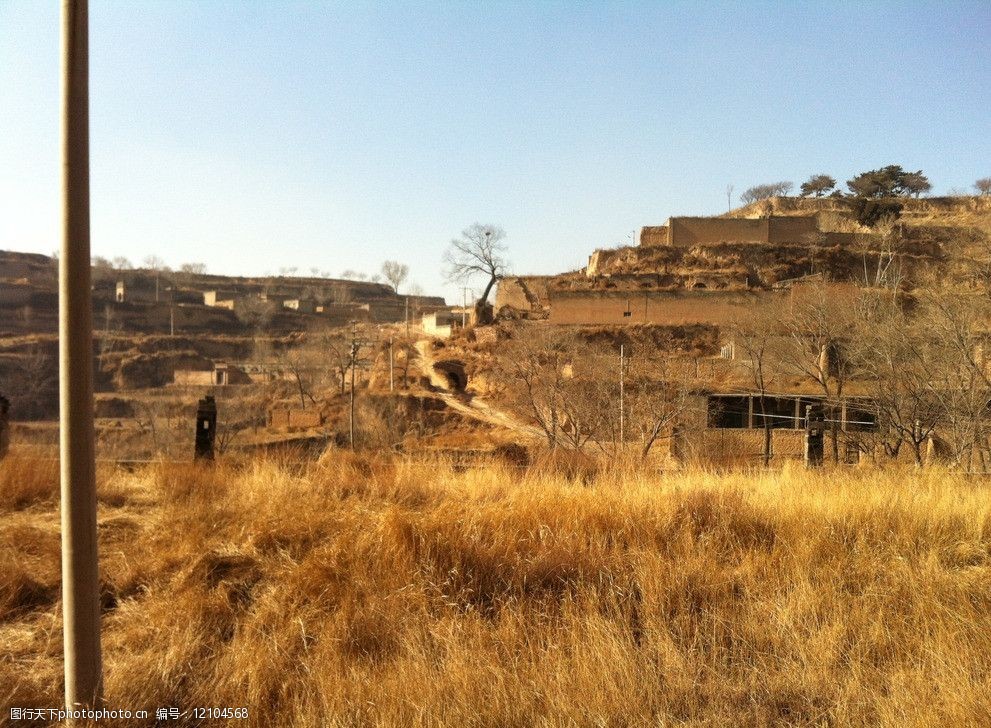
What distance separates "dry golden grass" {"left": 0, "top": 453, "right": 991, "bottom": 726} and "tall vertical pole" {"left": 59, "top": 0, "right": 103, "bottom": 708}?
2.05 feet

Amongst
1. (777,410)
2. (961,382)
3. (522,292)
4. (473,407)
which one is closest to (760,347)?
(777,410)

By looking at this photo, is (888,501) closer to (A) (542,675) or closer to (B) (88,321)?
(A) (542,675)

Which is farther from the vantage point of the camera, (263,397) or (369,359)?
(369,359)

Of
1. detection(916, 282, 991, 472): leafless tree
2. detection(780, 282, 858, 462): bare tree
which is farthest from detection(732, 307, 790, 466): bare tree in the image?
detection(916, 282, 991, 472): leafless tree

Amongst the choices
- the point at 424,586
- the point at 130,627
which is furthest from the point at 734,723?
the point at 130,627

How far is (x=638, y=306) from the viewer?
39.8 metres

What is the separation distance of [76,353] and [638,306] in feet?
127

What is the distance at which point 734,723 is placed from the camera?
2.69 metres

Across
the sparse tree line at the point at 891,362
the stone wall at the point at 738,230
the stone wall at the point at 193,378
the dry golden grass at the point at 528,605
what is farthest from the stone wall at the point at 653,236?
the dry golden grass at the point at 528,605

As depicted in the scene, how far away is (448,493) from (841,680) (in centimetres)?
324

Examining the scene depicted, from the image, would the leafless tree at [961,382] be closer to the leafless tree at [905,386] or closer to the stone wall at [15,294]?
the leafless tree at [905,386]

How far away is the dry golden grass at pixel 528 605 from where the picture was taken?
282cm

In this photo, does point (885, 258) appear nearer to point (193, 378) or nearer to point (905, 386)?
point (905, 386)

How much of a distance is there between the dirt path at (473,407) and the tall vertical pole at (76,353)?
81.1 feet
